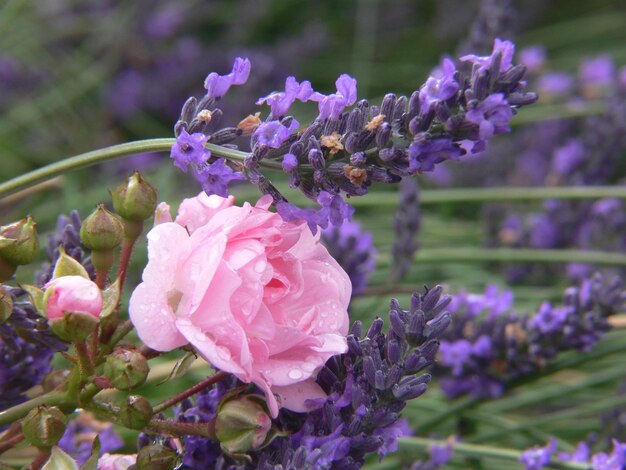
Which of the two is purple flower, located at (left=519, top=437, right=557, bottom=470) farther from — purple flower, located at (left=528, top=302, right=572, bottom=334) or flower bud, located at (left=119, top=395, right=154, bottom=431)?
flower bud, located at (left=119, top=395, right=154, bottom=431)

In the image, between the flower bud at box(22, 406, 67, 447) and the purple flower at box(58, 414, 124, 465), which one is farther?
the purple flower at box(58, 414, 124, 465)

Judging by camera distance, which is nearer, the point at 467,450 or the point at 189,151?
the point at 189,151

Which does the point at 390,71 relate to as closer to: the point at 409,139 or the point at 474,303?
the point at 474,303

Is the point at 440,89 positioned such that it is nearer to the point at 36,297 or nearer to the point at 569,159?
the point at 36,297

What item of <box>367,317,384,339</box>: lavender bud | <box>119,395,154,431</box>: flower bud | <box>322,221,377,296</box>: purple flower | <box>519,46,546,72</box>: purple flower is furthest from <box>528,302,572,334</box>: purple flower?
<box>519,46,546,72</box>: purple flower

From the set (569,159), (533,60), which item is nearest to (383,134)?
(569,159)

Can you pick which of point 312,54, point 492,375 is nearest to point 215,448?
point 492,375

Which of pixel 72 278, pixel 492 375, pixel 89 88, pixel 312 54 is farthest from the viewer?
pixel 312 54
